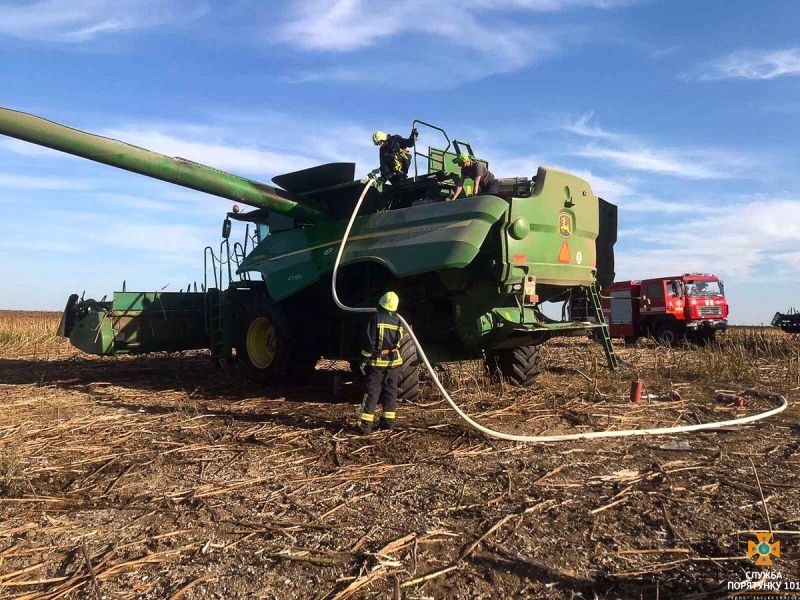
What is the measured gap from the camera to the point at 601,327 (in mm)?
7512

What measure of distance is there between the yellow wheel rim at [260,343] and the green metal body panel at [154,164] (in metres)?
1.70

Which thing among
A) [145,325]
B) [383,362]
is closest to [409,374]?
[383,362]

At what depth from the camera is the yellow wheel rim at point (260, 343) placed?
8812 mm

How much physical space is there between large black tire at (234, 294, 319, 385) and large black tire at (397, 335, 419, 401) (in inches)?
72.3

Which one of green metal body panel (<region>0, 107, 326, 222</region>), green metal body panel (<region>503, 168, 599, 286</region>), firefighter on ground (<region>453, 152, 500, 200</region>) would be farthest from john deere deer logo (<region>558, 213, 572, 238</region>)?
green metal body panel (<region>0, 107, 326, 222</region>)

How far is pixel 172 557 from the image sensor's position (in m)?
3.03

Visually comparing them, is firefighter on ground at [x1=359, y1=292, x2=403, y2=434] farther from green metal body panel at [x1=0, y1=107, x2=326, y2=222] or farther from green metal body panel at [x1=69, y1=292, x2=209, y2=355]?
green metal body panel at [x1=69, y1=292, x2=209, y2=355]

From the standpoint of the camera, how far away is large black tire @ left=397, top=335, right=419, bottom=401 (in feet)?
21.8

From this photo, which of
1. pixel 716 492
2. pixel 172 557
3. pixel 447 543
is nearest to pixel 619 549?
pixel 447 543

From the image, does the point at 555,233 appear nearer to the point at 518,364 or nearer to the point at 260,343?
the point at 518,364

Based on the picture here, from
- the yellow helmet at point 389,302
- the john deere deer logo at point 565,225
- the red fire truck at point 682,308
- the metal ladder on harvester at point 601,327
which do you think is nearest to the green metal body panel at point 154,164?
the yellow helmet at point 389,302

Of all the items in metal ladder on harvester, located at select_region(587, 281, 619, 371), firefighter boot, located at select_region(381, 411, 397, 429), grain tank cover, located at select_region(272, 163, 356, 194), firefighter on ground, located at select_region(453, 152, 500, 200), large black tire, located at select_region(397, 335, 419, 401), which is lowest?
firefighter boot, located at select_region(381, 411, 397, 429)

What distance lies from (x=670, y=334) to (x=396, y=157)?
14111mm

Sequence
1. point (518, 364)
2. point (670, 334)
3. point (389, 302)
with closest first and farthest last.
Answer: point (389, 302)
point (518, 364)
point (670, 334)
